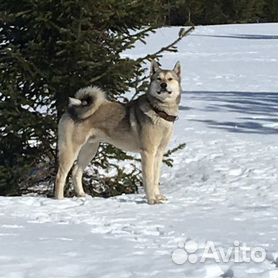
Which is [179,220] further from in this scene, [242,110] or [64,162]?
[242,110]

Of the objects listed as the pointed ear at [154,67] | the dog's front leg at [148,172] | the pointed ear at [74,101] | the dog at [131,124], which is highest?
the pointed ear at [154,67]

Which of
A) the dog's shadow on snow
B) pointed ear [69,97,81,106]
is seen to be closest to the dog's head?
pointed ear [69,97,81,106]

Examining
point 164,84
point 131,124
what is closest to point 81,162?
point 131,124

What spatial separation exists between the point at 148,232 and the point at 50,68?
3.39 meters

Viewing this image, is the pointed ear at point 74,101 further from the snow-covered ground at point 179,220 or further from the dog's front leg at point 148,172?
the snow-covered ground at point 179,220

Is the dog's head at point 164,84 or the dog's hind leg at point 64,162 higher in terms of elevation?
the dog's head at point 164,84

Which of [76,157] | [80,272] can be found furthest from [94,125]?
[80,272]

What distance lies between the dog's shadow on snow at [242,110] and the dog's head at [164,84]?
604 cm

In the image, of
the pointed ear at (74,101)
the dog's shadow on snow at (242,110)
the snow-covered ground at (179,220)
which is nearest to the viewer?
the snow-covered ground at (179,220)

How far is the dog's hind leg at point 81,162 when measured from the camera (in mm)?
9312

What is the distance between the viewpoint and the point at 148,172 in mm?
8547

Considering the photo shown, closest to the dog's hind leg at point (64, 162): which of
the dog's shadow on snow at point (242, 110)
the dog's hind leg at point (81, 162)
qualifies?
the dog's hind leg at point (81, 162)

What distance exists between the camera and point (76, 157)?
9102mm

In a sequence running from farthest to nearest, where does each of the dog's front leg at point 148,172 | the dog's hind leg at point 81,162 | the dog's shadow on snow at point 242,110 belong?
the dog's shadow on snow at point 242,110, the dog's hind leg at point 81,162, the dog's front leg at point 148,172
